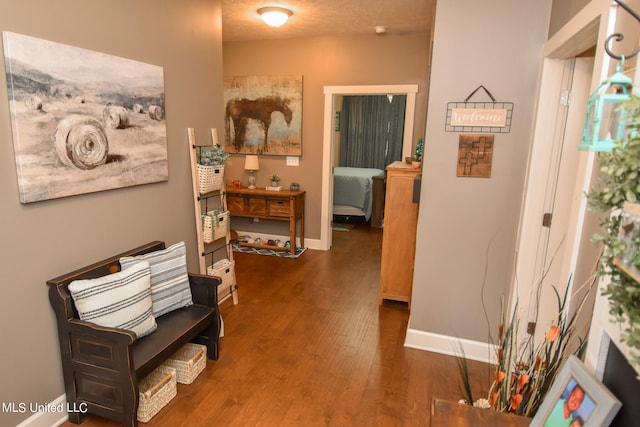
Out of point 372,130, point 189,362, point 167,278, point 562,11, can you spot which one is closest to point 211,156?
point 167,278

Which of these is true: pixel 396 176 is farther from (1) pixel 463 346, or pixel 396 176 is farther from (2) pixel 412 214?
(1) pixel 463 346

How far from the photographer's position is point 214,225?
3162mm

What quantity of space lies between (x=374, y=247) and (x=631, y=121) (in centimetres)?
480

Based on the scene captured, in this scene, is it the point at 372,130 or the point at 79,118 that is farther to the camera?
the point at 372,130

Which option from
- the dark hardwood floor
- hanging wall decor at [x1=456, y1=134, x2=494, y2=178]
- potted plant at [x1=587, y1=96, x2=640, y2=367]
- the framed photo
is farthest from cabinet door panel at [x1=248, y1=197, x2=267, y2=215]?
potted plant at [x1=587, y1=96, x2=640, y2=367]

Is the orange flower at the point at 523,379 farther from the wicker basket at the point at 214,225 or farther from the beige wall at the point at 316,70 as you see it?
the beige wall at the point at 316,70

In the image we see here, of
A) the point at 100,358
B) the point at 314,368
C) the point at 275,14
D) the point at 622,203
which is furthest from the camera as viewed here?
the point at 275,14

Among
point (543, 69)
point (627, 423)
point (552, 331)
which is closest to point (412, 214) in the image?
point (543, 69)

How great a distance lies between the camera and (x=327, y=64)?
15.9 feet

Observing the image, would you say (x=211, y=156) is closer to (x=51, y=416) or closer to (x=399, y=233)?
(x=399, y=233)

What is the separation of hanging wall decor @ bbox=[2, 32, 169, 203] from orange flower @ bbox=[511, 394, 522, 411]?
2194mm

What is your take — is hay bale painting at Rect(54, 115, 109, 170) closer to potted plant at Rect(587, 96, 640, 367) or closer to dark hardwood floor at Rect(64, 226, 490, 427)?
dark hardwood floor at Rect(64, 226, 490, 427)

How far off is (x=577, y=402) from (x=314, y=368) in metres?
1.90

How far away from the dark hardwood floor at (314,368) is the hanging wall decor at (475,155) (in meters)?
1.37
